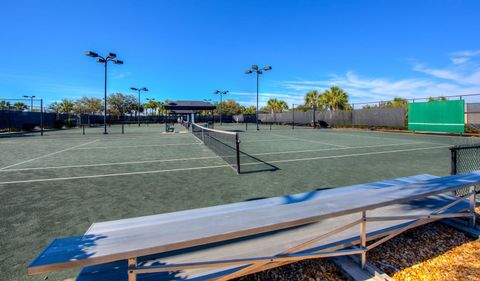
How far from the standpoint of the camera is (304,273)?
8.09 ft

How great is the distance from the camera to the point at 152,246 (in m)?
1.59

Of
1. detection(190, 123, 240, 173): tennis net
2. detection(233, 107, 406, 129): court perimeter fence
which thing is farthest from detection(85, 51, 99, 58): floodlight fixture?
detection(233, 107, 406, 129): court perimeter fence

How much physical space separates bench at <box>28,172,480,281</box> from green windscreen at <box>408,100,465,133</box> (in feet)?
70.9

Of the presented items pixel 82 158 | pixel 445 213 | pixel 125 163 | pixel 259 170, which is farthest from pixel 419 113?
pixel 82 158

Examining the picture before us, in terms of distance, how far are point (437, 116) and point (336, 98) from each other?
26913 millimetres

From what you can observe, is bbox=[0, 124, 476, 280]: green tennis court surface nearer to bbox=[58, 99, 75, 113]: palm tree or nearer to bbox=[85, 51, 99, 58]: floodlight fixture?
bbox=[85, 51, 99, 58]: floodlight fixture

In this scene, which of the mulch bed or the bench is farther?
the mulch bed

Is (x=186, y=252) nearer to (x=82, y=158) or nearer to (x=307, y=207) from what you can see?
(x=307, y=207)

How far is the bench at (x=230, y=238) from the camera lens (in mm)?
1623

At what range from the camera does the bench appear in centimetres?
162

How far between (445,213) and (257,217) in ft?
9.53

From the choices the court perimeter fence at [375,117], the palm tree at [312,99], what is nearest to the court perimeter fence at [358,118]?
the court perimeter fence at [375,117]

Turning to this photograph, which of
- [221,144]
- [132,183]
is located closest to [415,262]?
[132,183]

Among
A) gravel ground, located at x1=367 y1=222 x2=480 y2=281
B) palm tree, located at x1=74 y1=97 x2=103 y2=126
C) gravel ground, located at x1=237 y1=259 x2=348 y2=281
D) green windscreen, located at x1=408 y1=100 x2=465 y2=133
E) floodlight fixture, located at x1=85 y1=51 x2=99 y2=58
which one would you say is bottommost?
gravel ground, located at x1=237 y1=259 x2=348 y2=281
